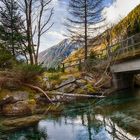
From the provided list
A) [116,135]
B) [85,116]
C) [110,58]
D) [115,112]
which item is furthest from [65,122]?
[110,58]

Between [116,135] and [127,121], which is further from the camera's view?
[127,121]

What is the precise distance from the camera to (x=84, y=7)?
4031cm

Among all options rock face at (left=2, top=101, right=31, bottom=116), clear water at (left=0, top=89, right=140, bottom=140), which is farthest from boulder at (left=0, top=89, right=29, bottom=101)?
clear water at (left=0, top=89, right=140, bottom=140)

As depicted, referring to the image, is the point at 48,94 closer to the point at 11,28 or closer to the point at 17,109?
the point at 17,109

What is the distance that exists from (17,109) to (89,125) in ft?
23.0

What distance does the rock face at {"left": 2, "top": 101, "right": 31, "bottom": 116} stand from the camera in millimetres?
21166

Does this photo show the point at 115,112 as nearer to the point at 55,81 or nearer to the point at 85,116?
the point at 85,116

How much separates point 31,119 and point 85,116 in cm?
322

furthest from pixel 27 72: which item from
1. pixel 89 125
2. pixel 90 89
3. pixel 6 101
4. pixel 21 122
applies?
pixel 89 125

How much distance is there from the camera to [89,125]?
643 inches

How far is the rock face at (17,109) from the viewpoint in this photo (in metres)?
21.2

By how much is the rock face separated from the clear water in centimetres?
237

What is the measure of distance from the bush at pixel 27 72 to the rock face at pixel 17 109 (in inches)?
117

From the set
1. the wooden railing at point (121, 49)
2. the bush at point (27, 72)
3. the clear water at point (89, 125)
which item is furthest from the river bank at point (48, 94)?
the wooden railing at point (121, 49)
